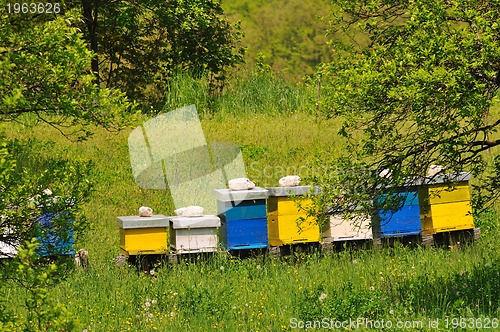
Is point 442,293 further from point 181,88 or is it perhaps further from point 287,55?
point 287,55

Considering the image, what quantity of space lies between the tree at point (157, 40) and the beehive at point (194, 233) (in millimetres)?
9689

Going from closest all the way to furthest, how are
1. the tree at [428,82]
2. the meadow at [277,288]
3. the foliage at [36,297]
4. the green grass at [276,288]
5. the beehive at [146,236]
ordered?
the foliage at [36,297], the tree at [428,82], the meadow at [277,288], the green grass at [276,288], the beehive at [146,236]

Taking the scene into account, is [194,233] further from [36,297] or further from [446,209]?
[36,297]

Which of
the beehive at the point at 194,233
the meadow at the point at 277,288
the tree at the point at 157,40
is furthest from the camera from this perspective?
the tree at the point at 157,40

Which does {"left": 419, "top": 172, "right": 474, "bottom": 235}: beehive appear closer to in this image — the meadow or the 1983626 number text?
the meadow

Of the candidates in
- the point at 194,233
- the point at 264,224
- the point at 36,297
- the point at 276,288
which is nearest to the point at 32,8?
the point at 36,297

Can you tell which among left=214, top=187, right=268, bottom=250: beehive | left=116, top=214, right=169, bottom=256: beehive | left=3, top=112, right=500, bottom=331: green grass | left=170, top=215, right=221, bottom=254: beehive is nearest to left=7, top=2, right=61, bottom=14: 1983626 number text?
left=3, top=112, right=500, bottom=331: green grass

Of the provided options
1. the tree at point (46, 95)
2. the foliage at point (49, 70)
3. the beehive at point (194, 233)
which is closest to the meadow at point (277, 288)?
the beehive at point (194, 233)

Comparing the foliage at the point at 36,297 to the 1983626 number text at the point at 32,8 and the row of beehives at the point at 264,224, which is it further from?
the row of beehives at the point at 264,224

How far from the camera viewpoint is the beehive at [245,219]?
9.37 meters

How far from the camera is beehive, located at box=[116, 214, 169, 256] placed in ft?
29.9

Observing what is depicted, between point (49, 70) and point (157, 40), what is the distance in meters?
16.2

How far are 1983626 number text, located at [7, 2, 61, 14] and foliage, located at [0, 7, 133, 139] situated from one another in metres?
0.05

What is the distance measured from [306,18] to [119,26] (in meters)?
38.5
